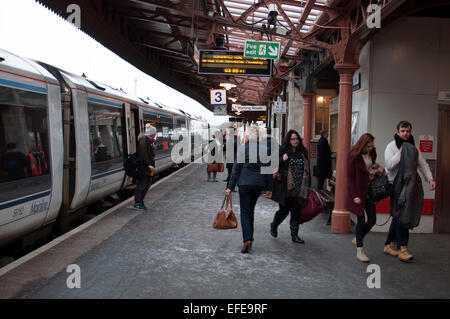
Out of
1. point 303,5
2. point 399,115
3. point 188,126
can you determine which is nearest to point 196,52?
point 303,5

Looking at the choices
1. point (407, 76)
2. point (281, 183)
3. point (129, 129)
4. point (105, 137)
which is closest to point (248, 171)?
point (281, 183)

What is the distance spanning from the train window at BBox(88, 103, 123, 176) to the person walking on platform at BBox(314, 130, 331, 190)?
184 inches

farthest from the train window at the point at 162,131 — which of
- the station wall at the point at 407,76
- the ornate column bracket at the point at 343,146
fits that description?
the station wall at the point at 407,76

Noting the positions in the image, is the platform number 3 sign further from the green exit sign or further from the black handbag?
the black handbag

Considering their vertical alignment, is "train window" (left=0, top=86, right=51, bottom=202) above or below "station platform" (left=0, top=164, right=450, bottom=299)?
above

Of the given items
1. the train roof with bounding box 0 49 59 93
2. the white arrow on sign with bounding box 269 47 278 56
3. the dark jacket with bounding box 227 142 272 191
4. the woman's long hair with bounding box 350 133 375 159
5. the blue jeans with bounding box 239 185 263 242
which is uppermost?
the white arrow on sign with bounding box 269 47 278 56

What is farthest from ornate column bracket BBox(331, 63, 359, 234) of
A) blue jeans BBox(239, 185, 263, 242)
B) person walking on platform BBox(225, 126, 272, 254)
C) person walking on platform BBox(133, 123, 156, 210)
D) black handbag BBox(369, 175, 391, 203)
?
person walking on platform BBox(133, 123, 156, 210)

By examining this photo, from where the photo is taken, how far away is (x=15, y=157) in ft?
16.4

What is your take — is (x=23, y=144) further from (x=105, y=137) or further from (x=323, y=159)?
(x=323, y=159)

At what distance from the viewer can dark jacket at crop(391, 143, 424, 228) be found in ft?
16.5

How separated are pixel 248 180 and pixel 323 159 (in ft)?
15.8

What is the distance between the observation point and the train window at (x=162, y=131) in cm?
1428

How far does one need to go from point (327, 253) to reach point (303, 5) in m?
4.48

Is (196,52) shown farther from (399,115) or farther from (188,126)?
(188,126)
